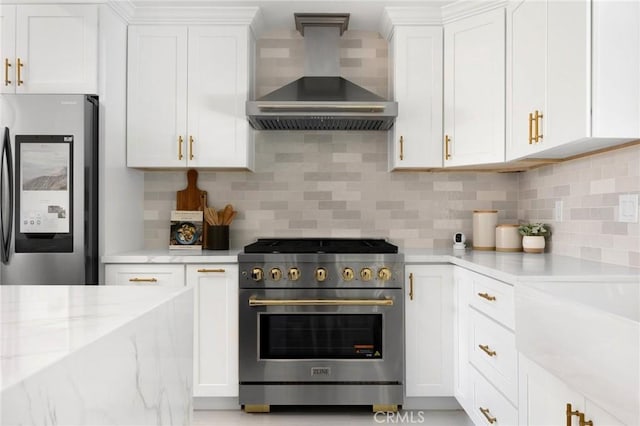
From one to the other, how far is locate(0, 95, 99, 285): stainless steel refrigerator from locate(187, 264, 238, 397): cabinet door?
Result: 0.64 metres

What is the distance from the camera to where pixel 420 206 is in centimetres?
333

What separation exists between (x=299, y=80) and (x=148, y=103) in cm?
98

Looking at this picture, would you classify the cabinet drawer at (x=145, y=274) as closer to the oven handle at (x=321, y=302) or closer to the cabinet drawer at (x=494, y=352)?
the oven handle at (x=321, y=302)

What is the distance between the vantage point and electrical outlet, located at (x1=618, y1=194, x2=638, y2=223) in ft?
6.82

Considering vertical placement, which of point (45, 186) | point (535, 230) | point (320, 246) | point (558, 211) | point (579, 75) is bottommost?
point (320, 246)

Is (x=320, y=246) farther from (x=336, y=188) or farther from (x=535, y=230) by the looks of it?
(x=535, y=230)

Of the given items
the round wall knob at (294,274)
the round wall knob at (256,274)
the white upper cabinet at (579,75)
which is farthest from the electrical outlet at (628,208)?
the round wall knob at (256,274)

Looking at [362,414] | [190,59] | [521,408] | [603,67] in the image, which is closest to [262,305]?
[362,414]

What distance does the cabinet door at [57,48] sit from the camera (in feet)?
8.69

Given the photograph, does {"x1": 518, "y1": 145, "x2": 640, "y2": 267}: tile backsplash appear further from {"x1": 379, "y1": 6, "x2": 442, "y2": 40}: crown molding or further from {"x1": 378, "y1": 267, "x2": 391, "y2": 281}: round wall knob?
{"x1": 379, "y1": 6, "x2": 442, "y2": 40}: crown molding

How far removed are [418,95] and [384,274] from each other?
1175mm

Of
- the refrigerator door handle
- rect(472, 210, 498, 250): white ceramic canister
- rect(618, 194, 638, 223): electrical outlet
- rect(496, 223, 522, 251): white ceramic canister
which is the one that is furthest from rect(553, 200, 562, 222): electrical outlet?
the refrigerator door handle

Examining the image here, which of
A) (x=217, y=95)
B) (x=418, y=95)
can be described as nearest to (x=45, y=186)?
(x=217, y=95)

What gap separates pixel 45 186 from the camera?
2.55m
